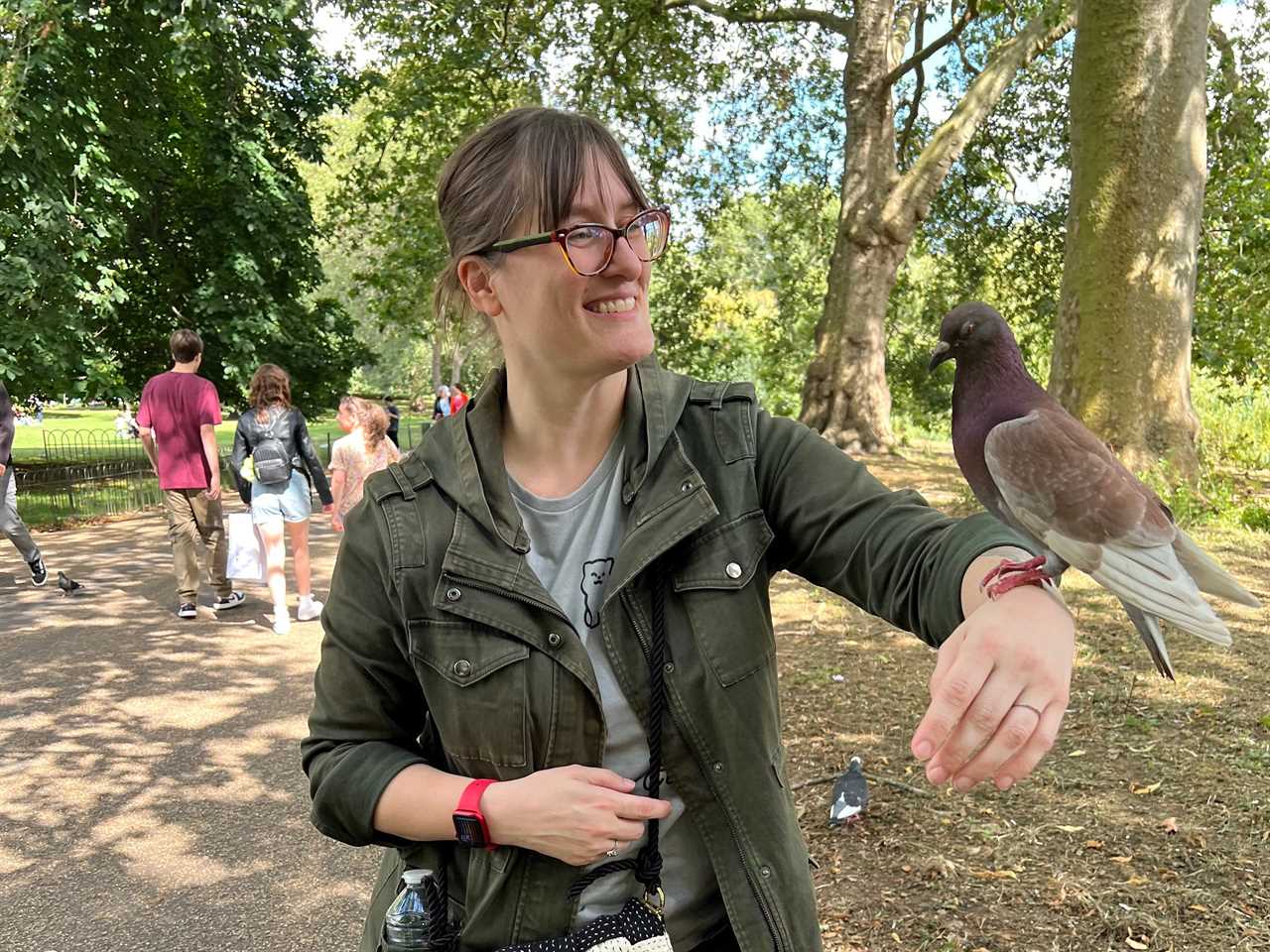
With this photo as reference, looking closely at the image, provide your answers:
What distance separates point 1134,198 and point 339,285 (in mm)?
51307

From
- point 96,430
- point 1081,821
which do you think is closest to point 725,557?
point 1081,821

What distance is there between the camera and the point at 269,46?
14.9m

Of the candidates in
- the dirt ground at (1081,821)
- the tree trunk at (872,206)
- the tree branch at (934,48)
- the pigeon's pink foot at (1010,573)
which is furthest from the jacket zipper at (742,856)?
the tree branch at (934,48)

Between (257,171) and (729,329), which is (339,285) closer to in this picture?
(729,329)

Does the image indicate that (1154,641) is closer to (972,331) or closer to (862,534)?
(862,534)

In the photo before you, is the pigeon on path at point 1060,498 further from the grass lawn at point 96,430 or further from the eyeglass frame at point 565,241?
the grass lawn at point 96,430

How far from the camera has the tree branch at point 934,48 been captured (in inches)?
634

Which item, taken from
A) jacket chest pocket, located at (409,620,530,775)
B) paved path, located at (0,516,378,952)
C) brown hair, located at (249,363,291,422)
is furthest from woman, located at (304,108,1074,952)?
brown hair, located at (249,363,291,422)

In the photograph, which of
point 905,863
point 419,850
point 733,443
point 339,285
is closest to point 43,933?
point 419,850

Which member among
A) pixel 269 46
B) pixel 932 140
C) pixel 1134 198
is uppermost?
pixel 269 46

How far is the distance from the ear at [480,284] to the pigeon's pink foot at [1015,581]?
104 centimetres

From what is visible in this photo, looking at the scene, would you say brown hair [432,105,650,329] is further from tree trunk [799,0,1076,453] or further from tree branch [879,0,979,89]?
tree branch [879,0,979,89]

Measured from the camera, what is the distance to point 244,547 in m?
8.29

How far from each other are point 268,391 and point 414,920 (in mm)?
7097
